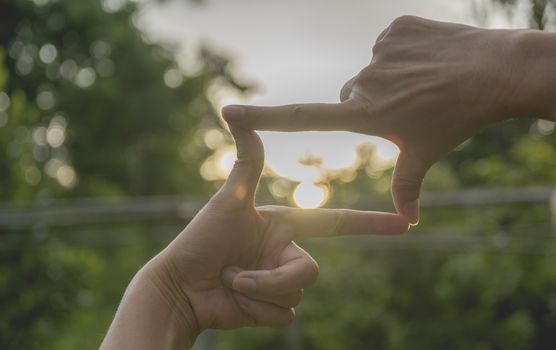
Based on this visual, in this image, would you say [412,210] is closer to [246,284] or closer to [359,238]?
[246,284]

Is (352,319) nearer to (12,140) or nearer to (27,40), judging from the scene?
(12,140)

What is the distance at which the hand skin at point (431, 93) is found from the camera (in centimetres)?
126

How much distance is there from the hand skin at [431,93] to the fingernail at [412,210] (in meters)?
0.04

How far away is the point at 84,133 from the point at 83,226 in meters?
6.34

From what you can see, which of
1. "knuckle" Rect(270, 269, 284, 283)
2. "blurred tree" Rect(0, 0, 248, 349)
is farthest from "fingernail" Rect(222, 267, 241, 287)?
"blurred tree" Rect(0, 0, 248, 349)

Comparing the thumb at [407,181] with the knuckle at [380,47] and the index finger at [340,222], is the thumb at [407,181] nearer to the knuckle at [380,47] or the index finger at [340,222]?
the index finger at [340,222]

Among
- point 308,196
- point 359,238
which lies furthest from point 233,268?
point 359,238

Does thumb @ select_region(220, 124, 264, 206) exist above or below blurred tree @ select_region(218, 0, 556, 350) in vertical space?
above

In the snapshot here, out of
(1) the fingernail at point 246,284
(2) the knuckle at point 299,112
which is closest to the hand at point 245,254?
(1) the fingernail at point 246,284

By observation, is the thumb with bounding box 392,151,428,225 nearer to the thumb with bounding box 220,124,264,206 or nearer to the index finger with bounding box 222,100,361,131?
the index finger with bounding box 222,100,361,131

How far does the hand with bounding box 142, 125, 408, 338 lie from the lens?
140 cm

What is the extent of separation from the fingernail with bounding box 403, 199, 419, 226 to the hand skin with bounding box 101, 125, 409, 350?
0.02 m

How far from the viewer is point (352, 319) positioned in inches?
260

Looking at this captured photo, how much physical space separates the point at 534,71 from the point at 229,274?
0.67m
